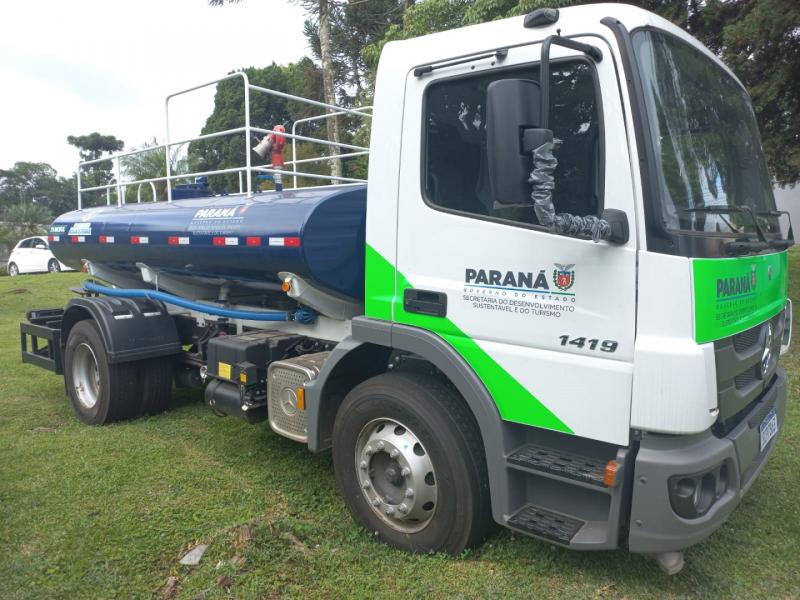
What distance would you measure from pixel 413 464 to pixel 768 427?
1.79m

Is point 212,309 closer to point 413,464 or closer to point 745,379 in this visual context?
point 413,464

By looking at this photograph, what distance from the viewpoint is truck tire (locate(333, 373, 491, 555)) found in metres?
3.12

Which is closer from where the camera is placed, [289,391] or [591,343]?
[591,343]

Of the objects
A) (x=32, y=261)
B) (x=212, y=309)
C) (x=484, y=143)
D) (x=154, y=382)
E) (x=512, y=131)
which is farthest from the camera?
(x=32, y=261)

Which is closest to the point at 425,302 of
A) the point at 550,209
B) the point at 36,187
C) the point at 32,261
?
the point at 550,209

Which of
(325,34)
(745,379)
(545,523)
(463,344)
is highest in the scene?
(325,34)

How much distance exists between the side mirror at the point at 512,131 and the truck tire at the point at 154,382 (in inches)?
161

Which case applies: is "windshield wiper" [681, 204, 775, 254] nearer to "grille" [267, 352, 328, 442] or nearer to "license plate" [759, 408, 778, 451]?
"license plate" [759, 408, 778, 451]

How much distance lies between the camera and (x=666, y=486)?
2523mm

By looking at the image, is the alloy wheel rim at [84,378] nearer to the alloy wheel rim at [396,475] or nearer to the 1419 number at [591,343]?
the alloy wheel rim at [396,475]

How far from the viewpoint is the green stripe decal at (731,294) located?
2498 millimetres

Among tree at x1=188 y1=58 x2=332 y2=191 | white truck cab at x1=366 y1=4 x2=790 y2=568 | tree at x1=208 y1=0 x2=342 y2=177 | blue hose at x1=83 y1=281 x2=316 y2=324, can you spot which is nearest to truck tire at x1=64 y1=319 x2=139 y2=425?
blue hose at x1=83 y1=281 x2=316 y2=324

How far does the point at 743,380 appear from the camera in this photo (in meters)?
2.96

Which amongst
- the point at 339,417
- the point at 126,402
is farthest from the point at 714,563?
the point at 126,402
